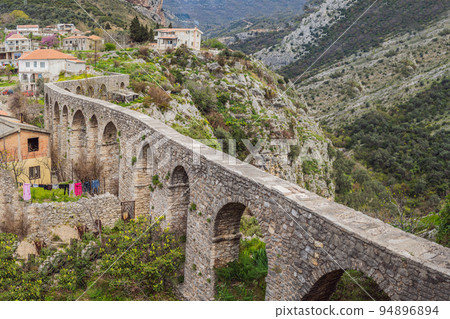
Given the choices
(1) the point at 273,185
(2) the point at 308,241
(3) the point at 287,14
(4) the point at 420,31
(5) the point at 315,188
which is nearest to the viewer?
(2) the point at 308,241

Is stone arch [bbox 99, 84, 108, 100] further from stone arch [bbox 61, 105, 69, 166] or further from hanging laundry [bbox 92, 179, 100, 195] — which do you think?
hanging laundry [bbox 92, 179, 100, 195]

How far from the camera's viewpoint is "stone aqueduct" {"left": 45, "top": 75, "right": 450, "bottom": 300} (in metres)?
5.00

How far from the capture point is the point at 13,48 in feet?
189

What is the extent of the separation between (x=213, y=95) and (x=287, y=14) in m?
111

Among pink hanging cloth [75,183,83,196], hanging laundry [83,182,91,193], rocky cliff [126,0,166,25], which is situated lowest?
hanging laundry [83,182,91,193]

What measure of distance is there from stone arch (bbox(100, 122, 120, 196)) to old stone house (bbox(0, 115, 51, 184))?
408 centimetres

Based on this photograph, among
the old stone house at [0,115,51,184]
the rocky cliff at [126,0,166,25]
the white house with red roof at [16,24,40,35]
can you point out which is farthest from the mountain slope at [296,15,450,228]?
the rocky cliff at [126,0,166,25]

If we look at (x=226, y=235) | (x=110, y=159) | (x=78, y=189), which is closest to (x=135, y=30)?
(x=110, y=159)

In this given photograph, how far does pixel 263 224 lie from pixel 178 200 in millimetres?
4609

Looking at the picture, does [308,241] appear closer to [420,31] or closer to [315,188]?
[315,188]

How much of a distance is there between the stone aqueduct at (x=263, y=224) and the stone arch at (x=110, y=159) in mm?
127

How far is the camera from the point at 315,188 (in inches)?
1391

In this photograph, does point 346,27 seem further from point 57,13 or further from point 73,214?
point 73,214
